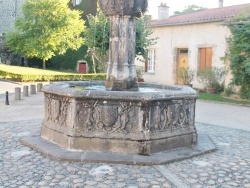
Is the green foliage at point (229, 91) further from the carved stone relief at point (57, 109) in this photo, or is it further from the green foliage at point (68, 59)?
the green foliage at point (68, 59)

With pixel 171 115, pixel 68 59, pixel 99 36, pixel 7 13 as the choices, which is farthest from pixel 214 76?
pixel 7 13

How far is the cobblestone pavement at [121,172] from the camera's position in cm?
418

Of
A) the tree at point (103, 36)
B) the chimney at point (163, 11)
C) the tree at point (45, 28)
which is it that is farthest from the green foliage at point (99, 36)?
the tree at point (45, 28)

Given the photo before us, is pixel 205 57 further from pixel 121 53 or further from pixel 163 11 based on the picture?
pixel 121 53

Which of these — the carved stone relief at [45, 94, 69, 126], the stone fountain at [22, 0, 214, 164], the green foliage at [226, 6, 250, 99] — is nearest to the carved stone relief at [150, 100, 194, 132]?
the stone fountain at [22, 0, 214, 164]

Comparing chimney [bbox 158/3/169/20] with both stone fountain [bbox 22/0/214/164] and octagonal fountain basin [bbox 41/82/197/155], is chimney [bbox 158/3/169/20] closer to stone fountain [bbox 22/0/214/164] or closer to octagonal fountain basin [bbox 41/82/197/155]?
stone fountain [bbox 22/0/214/164]

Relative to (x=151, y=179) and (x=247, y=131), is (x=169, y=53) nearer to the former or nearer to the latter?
(x=247, y=131)

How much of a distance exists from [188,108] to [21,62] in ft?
94.9

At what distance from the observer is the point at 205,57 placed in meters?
18.9

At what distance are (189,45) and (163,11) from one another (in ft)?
18.4

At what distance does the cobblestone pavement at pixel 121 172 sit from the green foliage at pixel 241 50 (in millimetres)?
9552

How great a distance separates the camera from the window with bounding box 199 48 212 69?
18578 millimetres

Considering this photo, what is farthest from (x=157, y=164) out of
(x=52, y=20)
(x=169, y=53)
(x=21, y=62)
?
(x=21, y=62)

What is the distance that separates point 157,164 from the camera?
16.3 ft
